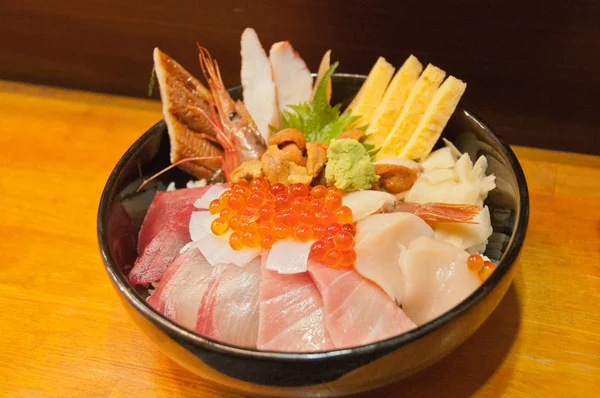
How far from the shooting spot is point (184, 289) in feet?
4.00

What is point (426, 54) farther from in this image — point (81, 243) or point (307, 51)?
point (81, 243)

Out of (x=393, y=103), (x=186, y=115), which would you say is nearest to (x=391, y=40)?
(x=393, y=103)

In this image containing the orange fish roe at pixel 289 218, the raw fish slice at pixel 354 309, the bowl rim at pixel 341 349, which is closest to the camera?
the bowl rim at pixel 341 349

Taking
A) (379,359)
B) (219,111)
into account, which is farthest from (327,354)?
(219,111)

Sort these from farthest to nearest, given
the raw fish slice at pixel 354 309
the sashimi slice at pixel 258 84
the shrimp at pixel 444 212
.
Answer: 1. the sashimi slice at pixel 258 84
2. the shrimp at pixel 444 212
3. the raw fish slice at pixel 354 309

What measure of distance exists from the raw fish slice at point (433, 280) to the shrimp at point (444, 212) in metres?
0.11

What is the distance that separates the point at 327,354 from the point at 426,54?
1.18 meters

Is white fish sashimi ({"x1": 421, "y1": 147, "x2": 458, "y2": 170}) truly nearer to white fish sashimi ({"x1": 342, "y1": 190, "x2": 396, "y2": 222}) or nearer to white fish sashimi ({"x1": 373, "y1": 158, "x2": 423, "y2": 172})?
white fish sashimi ({"x1": 373, "y1": 158, "x2": 423, "y2": 172})

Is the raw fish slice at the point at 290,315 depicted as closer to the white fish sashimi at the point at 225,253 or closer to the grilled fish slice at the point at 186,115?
the white fish sashimi at the point at 225,253

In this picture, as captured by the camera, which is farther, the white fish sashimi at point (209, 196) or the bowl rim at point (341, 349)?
the white fish sashimi at point (209, 196)

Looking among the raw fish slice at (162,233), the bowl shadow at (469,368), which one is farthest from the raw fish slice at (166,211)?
the bowl shadow at (469,368)

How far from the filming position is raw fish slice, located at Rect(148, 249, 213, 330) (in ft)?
3.92

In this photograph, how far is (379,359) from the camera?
3.16 ft

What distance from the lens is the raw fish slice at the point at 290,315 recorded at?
108cm
